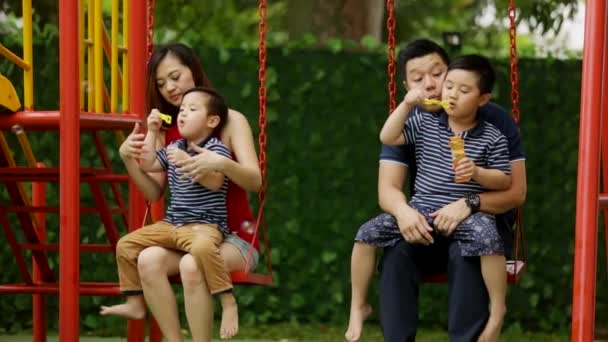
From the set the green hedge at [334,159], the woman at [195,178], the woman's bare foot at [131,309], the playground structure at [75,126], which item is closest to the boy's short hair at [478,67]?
the playground structure at [75,126]

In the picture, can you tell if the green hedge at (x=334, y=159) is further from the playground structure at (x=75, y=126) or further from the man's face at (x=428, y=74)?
the man's face at (x=428, y=74)

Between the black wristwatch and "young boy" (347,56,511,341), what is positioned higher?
"young boy" (347,56,511,341)

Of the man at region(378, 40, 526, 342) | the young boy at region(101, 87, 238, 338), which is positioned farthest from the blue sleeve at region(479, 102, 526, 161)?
the young boy at region(101, 87, 238, 338)

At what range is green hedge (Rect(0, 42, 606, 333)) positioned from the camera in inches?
319

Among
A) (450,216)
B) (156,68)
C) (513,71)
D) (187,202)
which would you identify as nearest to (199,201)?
(187,202)

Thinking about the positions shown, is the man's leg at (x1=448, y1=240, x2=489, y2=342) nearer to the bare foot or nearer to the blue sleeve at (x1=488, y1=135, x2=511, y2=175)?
the bare foot

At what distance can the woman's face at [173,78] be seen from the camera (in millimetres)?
5445

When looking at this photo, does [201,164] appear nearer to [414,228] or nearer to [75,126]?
[75,126]

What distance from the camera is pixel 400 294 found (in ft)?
16.6

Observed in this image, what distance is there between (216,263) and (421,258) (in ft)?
2.56

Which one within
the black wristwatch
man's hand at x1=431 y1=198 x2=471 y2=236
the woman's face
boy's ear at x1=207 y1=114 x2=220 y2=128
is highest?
the woman's face

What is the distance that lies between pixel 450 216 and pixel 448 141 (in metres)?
0.32

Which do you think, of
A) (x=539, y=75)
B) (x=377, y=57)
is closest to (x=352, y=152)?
(x=377, y=57)

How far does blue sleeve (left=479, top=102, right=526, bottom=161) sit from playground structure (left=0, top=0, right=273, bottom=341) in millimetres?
879
